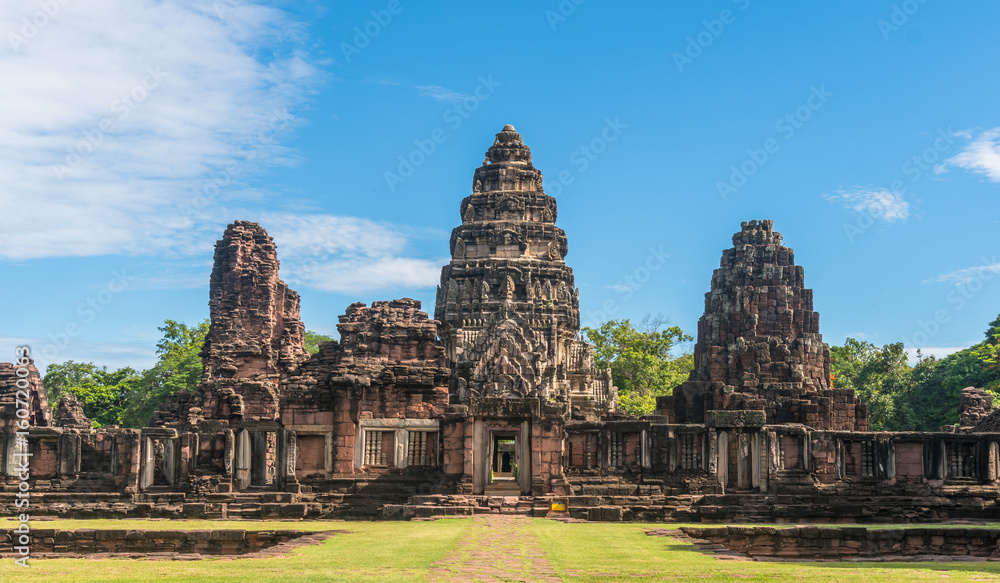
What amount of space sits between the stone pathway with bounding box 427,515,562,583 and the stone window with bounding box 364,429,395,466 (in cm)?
934

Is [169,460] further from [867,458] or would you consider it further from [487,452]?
[867,458]

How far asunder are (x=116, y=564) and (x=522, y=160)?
55.9 meters

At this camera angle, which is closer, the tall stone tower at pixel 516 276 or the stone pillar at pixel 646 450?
the stone pillar at pixel 646 450

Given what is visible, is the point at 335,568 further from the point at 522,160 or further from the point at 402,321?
the point at 522,160

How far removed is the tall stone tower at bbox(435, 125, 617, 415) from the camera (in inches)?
2365

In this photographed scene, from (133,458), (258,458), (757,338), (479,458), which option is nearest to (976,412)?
(757,338)

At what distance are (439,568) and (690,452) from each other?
1640 cm

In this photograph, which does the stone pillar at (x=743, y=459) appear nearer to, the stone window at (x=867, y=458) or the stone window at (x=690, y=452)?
the stone window at (x=690, y=452)

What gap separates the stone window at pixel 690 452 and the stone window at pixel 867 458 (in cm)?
535

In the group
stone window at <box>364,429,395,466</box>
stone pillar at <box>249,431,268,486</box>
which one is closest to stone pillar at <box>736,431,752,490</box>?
stone window at <box>364,429,395,466</box>

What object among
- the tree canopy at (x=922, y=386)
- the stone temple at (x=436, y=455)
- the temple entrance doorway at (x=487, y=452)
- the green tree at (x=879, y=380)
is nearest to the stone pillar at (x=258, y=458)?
the stone temple at (x=436, y=455)

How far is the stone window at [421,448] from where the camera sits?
29469 millimetres

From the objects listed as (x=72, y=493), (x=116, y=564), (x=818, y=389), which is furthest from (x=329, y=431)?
(x=818, y=389)

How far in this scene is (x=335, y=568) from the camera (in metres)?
14.3
